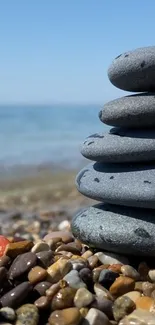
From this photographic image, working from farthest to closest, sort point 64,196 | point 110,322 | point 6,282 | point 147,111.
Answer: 1. point 64,196
2. point 147,111
3. point 6,282
4. point 110,322

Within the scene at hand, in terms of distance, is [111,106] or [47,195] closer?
[111,106]

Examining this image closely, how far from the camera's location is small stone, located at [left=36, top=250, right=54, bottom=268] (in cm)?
418

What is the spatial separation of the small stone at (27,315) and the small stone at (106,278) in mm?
571

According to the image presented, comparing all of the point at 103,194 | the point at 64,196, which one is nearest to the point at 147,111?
the point at 103,194

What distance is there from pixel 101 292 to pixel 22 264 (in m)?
0.58

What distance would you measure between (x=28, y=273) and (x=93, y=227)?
72 centimetres

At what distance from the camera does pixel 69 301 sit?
370 cm

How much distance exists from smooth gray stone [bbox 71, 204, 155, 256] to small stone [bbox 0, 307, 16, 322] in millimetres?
1005

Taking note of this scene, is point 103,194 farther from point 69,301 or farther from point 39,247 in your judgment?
point 69,301

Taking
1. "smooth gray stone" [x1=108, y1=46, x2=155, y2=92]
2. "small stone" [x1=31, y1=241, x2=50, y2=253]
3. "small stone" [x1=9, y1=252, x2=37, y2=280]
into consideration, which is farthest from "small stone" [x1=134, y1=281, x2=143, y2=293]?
"smooth gray stone" [x1=108, y1=46, x2=155, y2=92]

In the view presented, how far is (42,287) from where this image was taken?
152 inches

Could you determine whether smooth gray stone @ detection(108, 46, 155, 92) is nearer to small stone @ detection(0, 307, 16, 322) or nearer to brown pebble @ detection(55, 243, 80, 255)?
brown pebble @ detection(55, 243, 80, 255)

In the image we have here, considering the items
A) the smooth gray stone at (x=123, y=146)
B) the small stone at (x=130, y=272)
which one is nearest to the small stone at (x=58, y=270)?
the small stone at (x=130, y=272)

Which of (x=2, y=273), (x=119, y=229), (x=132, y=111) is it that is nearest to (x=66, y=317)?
(x=2, y=273)
